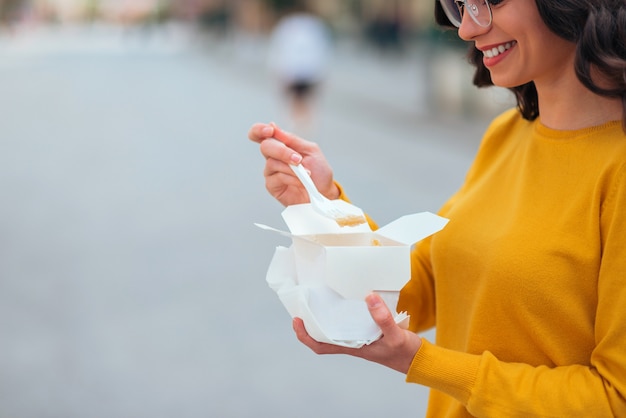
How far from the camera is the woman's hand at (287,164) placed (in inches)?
65.9

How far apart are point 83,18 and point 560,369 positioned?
266ft

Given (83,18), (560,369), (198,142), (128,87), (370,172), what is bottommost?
(83,18)

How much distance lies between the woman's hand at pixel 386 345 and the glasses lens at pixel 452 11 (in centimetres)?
58

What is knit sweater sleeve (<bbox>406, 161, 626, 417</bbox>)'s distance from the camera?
1.34 metres

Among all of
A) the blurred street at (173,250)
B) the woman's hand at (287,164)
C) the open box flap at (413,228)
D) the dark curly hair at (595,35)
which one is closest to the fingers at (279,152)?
the woman's hand at (287,164)

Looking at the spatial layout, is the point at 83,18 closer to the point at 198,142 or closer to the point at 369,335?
the point at 198,142

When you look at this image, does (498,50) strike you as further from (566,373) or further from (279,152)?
(566,373)

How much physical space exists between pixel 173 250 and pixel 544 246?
199 inches

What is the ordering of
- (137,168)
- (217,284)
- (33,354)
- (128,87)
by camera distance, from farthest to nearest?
(128,87) < (137,168) < (217,284) < (33,354)

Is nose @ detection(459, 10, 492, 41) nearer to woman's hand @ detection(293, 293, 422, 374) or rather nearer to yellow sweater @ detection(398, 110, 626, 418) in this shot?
yellow sweater @ detection(398, 110, 626, 418)

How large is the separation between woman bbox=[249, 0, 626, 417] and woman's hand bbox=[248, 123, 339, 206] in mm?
27

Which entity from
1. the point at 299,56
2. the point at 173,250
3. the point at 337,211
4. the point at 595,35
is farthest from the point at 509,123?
the point at 299,56

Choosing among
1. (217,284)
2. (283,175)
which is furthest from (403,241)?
(217,284)

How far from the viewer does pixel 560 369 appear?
142 centimetres
